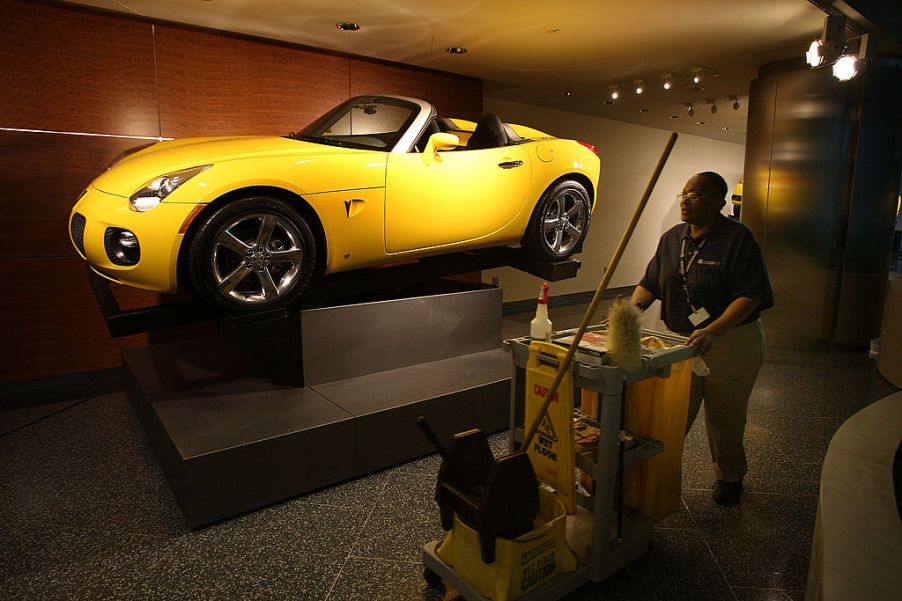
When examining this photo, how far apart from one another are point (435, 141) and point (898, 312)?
3.21m

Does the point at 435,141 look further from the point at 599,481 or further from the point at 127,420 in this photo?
the point at 127,420

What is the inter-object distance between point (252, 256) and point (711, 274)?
2.05 metres

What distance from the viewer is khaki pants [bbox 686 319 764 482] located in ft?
7.97

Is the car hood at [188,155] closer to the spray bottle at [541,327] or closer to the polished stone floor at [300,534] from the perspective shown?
the spray bottle at [541,327]

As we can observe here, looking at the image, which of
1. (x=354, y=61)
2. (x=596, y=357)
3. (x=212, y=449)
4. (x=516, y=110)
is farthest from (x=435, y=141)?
(x=516, y=110)

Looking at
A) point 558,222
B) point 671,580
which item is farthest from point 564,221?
point 671,580

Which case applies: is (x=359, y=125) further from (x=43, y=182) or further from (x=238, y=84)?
(x=43, y=182)

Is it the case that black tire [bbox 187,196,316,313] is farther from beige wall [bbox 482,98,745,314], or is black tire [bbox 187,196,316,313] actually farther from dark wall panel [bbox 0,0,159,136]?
beige wall [bbox 482,98,745,314]

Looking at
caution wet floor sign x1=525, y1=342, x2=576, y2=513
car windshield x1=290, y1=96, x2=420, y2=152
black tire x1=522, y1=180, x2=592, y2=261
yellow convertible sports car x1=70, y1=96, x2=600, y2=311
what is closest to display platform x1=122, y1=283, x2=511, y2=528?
yellow convertible sports car x1=70, y1=96, x2=600, y2=311

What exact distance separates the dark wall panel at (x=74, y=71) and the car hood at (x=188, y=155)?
4.68 feet

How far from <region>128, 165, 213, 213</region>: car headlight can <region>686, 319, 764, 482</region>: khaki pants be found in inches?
93.7

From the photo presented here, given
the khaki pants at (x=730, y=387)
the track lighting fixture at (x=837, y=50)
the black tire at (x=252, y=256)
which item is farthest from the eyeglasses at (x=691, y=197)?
the track lighting fixture at (x=837, y=50)

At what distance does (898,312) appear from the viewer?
3633mm

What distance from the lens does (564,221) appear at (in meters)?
3.86
